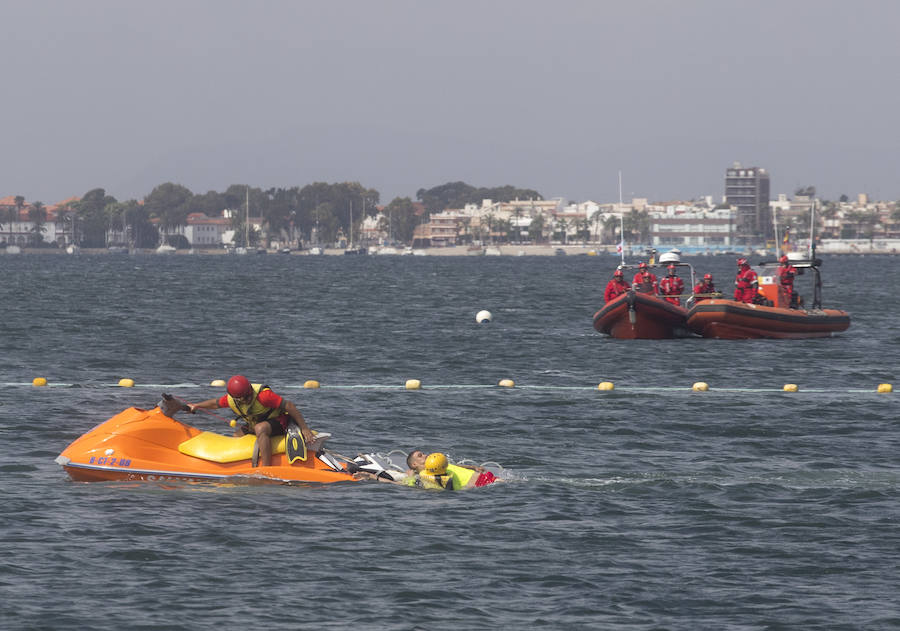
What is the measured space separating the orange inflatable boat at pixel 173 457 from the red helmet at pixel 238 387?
0.71 m

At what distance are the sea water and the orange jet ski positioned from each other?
0.17m

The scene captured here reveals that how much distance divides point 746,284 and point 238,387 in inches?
1044

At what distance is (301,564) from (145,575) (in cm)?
146

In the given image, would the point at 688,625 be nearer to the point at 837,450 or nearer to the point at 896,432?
the point at 837,450

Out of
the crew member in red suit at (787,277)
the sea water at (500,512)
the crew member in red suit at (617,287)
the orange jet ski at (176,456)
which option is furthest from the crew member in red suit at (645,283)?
the orange jet ski at (176,456)

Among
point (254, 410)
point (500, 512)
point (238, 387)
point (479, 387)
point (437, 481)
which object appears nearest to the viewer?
point (500, 512)

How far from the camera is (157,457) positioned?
16891 mm

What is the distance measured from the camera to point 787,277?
40.8 m

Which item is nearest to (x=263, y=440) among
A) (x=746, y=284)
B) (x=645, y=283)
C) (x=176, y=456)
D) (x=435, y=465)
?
(x=176, y=456)

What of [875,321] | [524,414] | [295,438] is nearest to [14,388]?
[524,414]

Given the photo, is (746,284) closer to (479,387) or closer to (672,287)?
(672,287)

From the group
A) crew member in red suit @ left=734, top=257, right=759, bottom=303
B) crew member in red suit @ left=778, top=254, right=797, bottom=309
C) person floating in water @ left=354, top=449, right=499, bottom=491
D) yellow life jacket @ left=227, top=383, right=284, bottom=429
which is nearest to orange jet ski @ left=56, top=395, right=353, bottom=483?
yellow life jacket @ left=227, top=383, right=284, bottom=429

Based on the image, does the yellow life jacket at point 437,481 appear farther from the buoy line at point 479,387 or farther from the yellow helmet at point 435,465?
the buoy line at point 479,387

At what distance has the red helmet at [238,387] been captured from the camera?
16312 mm
